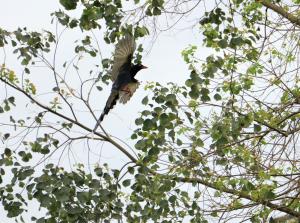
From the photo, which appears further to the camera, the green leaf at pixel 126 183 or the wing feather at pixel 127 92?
the wing feather at pixel 127 92

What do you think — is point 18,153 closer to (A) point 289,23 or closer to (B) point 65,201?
(B) point 65,201

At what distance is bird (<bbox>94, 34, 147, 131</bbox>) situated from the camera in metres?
4.36

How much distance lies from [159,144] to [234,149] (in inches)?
44.6

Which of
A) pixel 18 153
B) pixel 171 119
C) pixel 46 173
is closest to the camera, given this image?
pixel 171 119

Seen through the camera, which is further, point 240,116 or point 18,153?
point 18,153

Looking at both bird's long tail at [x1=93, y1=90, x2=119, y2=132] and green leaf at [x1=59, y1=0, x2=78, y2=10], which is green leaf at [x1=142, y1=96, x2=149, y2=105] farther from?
green leaf at [x1=59, y1=0, x2=78, y2=10]

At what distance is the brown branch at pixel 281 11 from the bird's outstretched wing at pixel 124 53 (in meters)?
1.24

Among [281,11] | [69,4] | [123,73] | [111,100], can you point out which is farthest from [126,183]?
[281,11]

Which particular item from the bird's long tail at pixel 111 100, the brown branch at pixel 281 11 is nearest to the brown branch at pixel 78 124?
the bird's long tail at pixel 111 100

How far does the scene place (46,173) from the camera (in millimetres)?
4207

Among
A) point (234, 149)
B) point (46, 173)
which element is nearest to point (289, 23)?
point (234, 149)

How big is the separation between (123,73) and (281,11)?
1.48 meters

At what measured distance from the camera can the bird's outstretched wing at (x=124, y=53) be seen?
4.34m

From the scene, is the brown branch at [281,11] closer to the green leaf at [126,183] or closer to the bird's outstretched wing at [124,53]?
the bird's outstretched wing at [124,53]
